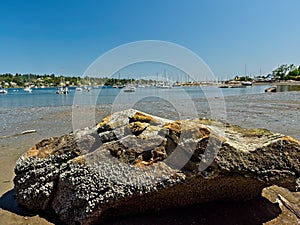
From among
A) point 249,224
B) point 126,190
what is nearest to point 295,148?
point 249,224

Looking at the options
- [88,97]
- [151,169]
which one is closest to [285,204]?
[151,169]

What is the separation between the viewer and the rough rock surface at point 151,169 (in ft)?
11.7

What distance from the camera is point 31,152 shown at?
16.1 feet

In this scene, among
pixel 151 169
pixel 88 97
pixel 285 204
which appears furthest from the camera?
pixel 88 97

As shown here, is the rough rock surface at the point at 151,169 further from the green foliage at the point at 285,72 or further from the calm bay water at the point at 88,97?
the green foliage at the point at 285,72

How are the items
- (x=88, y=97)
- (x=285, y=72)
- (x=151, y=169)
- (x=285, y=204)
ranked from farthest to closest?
(x=285, y=72) < (x=88, y=97) < (x=285, y=204) < (x=151, y=169)

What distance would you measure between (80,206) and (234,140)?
297 centimetres

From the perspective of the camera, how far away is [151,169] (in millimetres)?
3803

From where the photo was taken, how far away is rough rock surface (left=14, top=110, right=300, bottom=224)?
3.56 meters

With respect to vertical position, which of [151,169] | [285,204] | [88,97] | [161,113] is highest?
[88,97]

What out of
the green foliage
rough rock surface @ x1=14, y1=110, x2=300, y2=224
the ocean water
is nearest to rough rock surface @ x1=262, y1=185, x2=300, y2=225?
rough rock surface @ x1=14, y1=110, x2=300, y2=224

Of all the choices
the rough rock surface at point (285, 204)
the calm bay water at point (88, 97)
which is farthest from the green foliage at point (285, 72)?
the rough rock surface at point (285, 204)

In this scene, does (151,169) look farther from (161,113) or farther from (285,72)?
(285,72)

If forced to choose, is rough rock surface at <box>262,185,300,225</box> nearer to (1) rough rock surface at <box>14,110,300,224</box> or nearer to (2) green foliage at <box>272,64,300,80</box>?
(1) rough rock surface at <box>14,110,300,224</box>
